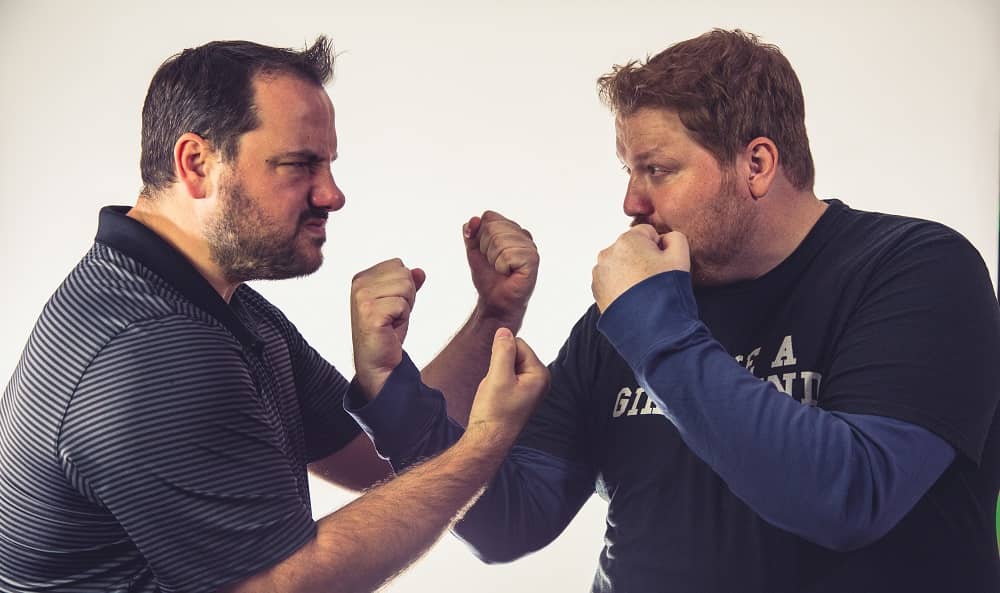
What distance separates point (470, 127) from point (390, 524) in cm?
214

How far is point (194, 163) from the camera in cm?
153

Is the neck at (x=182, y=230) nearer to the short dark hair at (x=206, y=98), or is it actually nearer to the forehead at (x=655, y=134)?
the short dark hair at (x=206, y=98)

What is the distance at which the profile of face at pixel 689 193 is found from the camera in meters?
1.47

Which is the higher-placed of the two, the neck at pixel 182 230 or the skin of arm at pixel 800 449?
the neck at pixel 182 230

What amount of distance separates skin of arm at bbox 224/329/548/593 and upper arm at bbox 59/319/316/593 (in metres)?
0.04

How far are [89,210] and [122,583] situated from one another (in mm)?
2392

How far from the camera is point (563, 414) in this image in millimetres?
1607

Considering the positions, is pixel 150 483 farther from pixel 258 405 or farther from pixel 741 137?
pixel 741 137

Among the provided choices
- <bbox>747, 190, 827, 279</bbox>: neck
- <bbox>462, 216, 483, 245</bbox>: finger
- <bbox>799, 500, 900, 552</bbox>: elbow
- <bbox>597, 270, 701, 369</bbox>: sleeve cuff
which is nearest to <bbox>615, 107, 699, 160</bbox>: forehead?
<bbox>747, 190, 827, 279</bbox>: neck

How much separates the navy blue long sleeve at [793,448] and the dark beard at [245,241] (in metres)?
0.60

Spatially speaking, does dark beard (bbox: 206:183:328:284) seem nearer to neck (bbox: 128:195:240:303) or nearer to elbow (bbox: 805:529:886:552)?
neck (bbox: 128:195:240:303)

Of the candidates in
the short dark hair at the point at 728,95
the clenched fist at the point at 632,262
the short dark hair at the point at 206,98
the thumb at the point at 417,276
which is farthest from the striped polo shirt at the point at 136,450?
the short dark hair at the point at 728,95

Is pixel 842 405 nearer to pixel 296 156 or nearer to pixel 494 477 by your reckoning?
pixel 494 477

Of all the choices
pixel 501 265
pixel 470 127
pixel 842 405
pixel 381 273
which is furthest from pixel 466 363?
pixel 470 127
